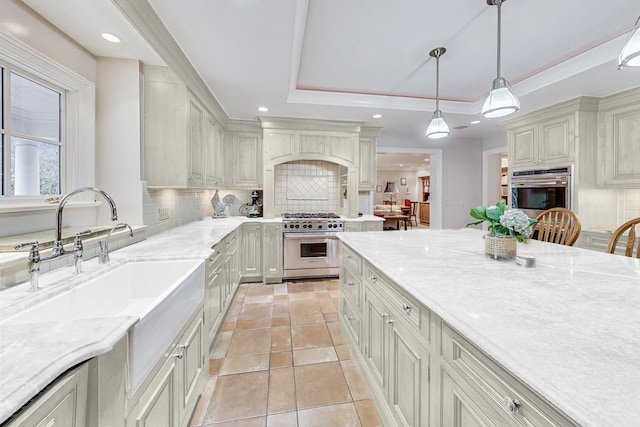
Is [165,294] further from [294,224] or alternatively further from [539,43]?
[539,43]

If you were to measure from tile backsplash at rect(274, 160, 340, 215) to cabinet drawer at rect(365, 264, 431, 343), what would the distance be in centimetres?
296

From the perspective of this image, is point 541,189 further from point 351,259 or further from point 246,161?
point 246,161

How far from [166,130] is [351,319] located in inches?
85.7

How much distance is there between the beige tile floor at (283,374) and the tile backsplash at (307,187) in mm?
1885

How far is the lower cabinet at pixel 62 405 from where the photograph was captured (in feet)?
1.79

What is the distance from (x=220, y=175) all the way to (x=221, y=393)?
2.63 metres

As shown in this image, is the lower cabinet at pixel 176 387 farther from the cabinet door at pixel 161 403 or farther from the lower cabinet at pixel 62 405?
the lower cabinet at pixel 62 405

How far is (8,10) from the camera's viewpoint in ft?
4.35

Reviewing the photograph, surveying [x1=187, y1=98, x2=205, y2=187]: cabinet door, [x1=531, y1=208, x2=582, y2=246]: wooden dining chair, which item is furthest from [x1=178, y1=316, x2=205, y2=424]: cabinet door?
[x1=531, y1=208, x2=582, y2=246]: wooden dining chair

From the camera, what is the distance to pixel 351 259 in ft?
6.97

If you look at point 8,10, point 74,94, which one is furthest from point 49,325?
point 74,94

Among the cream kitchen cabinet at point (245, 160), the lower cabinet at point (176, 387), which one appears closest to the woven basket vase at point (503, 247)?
the lower cabinet at point (176, 387)

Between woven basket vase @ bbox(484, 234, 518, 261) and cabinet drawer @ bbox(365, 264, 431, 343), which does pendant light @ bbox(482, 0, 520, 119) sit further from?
cabinet drawer @ bbox(365, 264, 431, 343)

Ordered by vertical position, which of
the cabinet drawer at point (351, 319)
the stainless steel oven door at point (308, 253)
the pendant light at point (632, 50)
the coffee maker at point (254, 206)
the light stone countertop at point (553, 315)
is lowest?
the cabinet drawer at point (351, 319)
